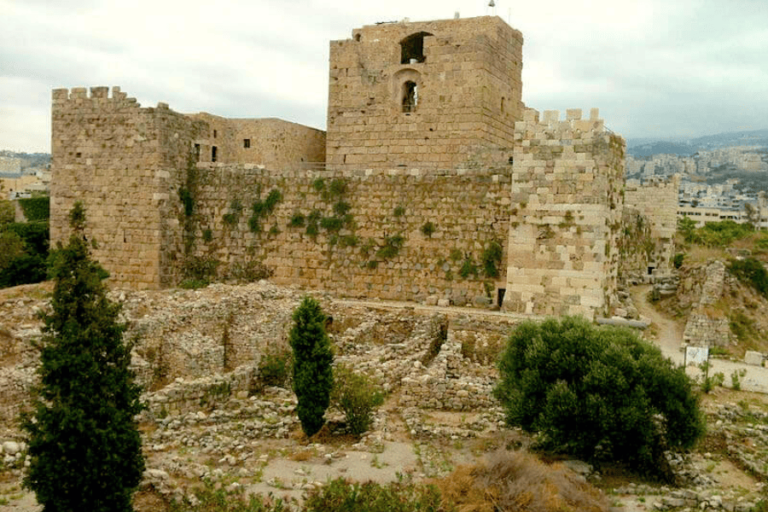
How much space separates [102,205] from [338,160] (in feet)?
24.4

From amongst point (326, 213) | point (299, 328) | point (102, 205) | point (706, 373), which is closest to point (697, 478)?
point (706, 373)

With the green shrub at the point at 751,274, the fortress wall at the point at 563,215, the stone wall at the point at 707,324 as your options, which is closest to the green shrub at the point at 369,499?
the fortress wall at the point at 563,215

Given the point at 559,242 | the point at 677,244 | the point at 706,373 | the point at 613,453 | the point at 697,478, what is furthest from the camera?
the point at 677,244

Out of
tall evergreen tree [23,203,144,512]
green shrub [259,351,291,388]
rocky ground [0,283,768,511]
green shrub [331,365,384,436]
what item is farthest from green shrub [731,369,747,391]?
tall evergreen tree [23,203,144,512]

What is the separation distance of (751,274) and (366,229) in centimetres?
1359

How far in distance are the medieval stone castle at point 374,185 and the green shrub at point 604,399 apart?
520 centimetres

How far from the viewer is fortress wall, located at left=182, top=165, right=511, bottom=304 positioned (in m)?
19.5

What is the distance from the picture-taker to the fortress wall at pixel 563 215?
55.9ft

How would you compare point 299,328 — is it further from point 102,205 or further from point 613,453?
point 102,205

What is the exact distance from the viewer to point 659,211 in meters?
31.9

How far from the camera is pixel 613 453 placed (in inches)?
470

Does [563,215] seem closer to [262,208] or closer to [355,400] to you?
[355,400]

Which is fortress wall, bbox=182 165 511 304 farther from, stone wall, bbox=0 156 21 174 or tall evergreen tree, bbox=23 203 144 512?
stone wall, bbox=0 156 21 174

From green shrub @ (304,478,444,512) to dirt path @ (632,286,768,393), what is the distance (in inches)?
227
